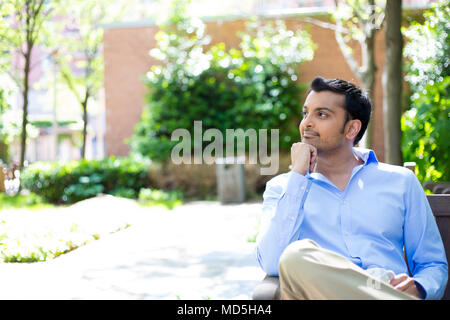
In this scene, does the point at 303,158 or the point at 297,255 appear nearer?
the point at 297,255

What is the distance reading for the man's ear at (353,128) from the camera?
7.98ft

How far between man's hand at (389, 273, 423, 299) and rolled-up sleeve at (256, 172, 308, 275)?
39 cm

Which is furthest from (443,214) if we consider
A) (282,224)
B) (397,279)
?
(282,224)

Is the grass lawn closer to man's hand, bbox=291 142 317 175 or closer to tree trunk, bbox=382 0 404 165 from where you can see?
man's hand, bbox=291 142 317 175

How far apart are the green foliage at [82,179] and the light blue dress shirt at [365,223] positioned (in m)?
9.70

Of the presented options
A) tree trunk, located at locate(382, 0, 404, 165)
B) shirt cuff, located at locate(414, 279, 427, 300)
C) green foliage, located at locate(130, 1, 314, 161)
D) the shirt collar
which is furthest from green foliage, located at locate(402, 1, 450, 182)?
green foliage, located at locate(130, 1, 314, 161)

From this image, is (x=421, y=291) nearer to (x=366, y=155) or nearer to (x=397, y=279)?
(x=397, y=279)

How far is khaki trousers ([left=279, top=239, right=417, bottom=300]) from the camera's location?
70.5 inches

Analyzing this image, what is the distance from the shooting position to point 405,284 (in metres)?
2.05

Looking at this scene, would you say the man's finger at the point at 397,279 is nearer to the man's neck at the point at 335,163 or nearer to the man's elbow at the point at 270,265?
the man's elbow at the point at 270,265

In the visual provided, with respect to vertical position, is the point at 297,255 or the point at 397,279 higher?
the point at 297,255

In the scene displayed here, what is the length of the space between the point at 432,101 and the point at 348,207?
3572 millimetres

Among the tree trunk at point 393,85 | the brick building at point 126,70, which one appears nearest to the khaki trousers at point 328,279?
the tree trunk at point 393,85
